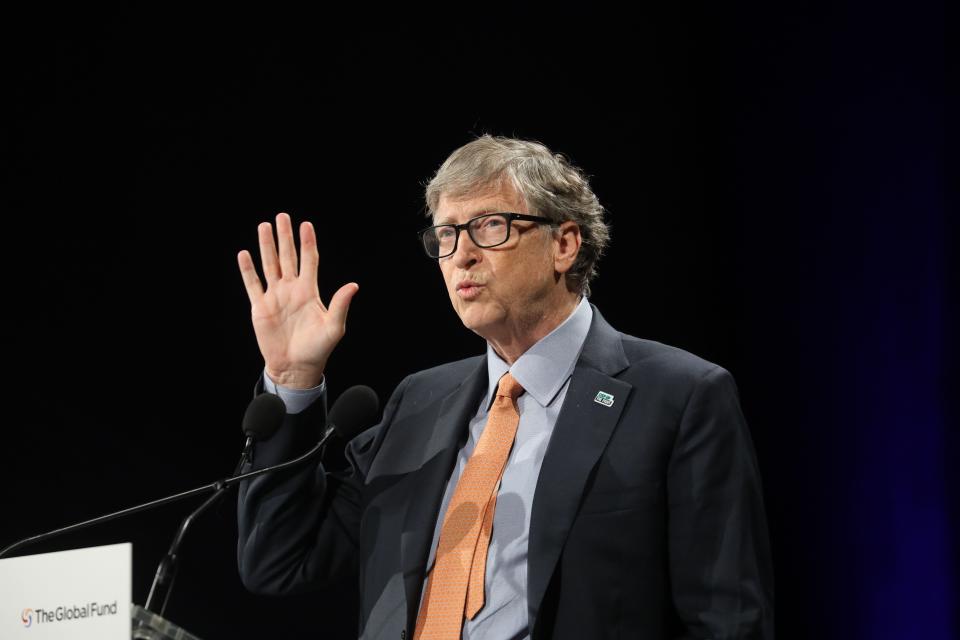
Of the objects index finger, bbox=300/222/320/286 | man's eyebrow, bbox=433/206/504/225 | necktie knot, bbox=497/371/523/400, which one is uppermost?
man's eyebrow, bbox=433/206/504/225

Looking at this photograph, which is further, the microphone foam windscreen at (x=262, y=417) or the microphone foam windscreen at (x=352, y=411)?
the microphone foam windscreen at (x=352, y=411)

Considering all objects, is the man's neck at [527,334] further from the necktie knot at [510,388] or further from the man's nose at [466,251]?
the man's nose at [466,251]

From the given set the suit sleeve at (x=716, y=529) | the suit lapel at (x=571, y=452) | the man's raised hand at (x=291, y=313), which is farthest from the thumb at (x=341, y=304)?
the suit sleeve at (x=716, y=529)

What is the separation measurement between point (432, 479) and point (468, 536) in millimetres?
184

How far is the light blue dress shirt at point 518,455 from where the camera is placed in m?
1.95

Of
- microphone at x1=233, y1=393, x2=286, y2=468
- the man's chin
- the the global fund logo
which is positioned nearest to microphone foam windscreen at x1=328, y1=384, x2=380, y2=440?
microphone at x1=233, y1=393, x2=286, y2=468

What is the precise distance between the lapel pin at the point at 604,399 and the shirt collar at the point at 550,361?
11 cm

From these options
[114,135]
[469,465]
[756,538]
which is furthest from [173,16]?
[756,538]

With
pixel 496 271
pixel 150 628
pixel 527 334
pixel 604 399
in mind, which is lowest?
pixel 150 628

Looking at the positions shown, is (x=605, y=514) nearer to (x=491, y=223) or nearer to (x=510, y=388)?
(x=510, y=388)

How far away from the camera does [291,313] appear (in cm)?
220

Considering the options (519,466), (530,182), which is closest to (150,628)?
(519,466)

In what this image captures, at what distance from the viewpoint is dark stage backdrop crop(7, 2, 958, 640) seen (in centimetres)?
305

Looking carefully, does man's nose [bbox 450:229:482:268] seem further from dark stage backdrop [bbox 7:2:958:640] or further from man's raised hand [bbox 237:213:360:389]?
dark stage backdrop [bbox 7:2:958:640]
